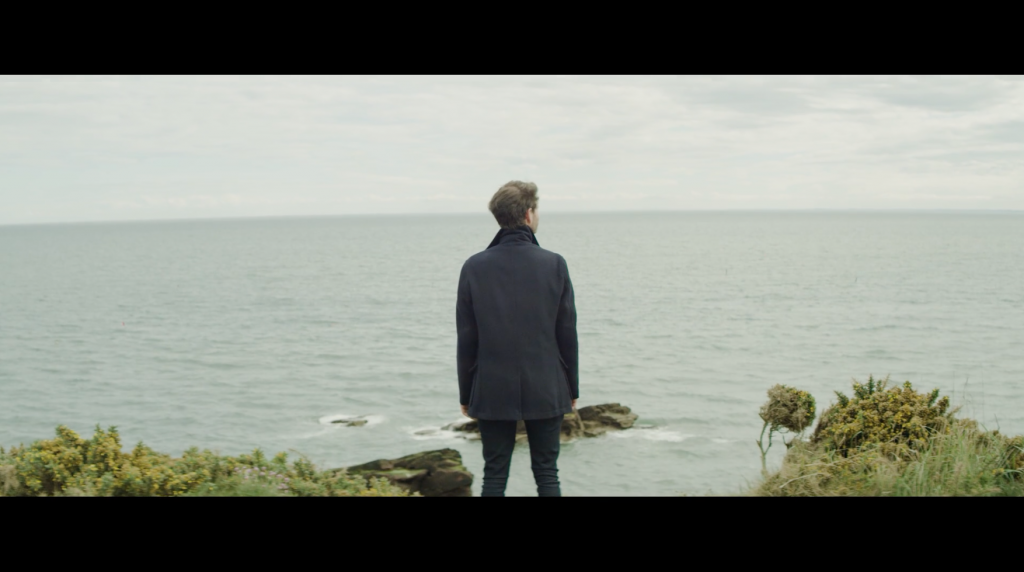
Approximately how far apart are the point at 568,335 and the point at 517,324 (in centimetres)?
30

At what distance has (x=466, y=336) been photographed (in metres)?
4.38

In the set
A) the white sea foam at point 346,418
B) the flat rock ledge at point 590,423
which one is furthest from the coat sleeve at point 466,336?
the white sea foam at point 346,418

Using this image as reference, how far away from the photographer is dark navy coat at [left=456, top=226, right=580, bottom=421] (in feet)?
13.9

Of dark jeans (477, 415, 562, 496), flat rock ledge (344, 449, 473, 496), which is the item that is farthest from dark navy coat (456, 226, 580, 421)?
flat rock ledge (344, 449, 473, 496)

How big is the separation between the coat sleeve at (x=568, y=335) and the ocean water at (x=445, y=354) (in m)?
2.43

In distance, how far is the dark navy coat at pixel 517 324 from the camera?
4250mm

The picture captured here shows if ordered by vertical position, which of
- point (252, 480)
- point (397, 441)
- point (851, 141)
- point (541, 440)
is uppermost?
point (851, 141)

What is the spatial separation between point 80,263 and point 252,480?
Result: 133 m

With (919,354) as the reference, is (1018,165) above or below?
above

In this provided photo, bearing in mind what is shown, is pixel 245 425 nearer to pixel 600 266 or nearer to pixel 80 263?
pixel 600 266

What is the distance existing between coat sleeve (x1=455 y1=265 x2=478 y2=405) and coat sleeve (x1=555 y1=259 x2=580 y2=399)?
0.47 meters

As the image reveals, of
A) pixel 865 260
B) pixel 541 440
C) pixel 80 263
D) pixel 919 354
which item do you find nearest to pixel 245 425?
pixel 541 440

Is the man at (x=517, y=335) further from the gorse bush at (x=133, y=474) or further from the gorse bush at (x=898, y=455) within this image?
the gorse bush at (x=898, y=455)
